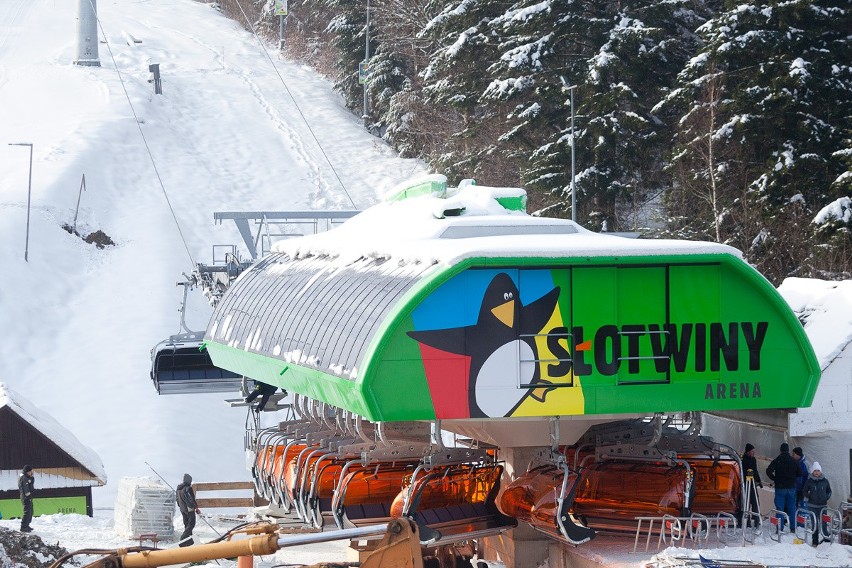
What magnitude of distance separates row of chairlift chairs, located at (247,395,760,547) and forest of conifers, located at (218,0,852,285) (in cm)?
1367

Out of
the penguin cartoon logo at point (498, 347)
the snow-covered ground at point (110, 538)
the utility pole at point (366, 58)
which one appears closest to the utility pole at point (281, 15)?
the utility pole at point (366, 58)

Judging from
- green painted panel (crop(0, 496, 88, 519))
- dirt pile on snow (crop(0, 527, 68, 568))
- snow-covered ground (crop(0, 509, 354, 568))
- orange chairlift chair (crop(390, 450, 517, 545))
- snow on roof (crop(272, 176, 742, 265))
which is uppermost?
snow on roof (crop(272, 176, 742, 265))

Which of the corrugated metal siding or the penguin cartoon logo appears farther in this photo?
the corrugated metal siding

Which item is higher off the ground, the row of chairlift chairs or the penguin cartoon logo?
the penguin cartoon logo

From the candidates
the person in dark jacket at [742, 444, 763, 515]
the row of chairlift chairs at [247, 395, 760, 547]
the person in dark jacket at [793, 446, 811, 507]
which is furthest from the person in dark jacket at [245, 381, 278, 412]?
the person in dark jacket at [793, 446, 811, 507]

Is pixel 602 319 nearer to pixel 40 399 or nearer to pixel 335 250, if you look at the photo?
pixel 335 250

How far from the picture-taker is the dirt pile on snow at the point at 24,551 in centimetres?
1589

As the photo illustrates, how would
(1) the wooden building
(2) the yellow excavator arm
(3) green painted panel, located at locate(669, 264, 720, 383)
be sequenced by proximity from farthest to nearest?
(1) the wooden building < (3) green painted panel, located at locate(669, 264, 720, 383) < (2) the yellow excavator arm

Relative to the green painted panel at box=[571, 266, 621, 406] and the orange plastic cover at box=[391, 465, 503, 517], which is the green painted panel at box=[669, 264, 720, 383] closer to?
the green painted panel at box=[571, 266, 621, 406]

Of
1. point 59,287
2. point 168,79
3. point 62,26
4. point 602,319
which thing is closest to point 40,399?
point 59,287

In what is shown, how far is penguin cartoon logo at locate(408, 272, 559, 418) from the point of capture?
15562mm

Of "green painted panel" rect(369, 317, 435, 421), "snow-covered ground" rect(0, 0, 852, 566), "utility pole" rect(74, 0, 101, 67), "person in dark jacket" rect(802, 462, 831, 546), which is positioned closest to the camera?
"green painted panel" rect(369, 317, 435, 421)

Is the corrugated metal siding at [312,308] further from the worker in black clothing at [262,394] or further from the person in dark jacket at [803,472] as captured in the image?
the person in dark jacket at [803,472]

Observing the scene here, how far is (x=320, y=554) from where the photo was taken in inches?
840
